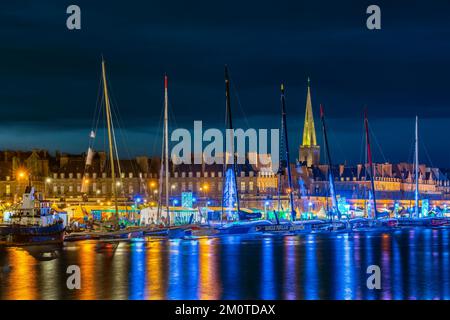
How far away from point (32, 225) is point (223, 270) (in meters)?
21.9

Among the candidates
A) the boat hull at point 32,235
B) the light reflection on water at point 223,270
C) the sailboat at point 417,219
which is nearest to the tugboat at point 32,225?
the boat hull at point 32,235

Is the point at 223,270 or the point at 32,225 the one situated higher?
the point at 32,225

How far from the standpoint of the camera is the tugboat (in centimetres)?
7581

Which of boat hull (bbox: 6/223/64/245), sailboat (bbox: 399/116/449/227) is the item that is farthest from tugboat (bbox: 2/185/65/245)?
sailboat (bbox: 399/116/449/227)

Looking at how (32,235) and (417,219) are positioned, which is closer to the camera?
(32,235)

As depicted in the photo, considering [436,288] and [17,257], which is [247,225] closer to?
[17,257]

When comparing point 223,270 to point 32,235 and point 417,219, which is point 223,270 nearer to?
point 32,235

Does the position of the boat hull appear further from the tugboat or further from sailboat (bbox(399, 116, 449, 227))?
sailboat (bbox(399, 116, 449, 227))

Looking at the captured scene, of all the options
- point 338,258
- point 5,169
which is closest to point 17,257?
point 338,258

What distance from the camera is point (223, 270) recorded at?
6044cm

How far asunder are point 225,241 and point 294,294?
132ft

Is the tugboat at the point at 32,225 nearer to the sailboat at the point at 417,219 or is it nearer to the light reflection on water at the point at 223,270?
the light reflection on water at the point at 223,270

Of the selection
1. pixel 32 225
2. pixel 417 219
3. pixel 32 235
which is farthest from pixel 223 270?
pixel 417 219

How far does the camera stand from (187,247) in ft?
259
